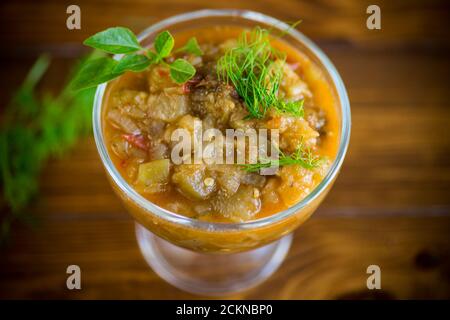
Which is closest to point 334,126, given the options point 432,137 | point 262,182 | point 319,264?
point 262,182

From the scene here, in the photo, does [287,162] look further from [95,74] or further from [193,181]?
[95,74]

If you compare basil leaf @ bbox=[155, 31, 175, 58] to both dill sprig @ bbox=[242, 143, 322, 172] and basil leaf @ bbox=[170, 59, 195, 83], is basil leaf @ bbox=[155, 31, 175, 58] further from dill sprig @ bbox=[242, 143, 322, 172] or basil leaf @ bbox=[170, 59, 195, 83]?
dill sprig @ bbox=[242, 143, 322, 172]

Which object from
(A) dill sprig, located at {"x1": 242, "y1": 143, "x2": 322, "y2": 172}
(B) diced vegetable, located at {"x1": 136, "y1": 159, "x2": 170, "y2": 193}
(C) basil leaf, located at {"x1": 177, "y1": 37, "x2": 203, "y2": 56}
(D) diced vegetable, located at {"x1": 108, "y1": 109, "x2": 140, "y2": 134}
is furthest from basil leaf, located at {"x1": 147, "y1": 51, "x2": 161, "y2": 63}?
(A) dill sprig, located at {"x1": 242, "y1": 143, "x2": 322, "y2": 172}

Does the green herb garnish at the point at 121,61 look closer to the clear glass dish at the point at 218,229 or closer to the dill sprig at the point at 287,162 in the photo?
the clear glass dish at the point at 218,229

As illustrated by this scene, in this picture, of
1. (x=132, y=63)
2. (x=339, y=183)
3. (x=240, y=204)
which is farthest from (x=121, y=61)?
(x=339, y=183)

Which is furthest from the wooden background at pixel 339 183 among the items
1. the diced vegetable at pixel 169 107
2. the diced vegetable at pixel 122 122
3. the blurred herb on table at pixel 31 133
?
the diced vegetable at pixel 169 107

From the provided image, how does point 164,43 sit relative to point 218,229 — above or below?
above

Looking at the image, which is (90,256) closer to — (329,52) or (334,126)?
(334,126)
